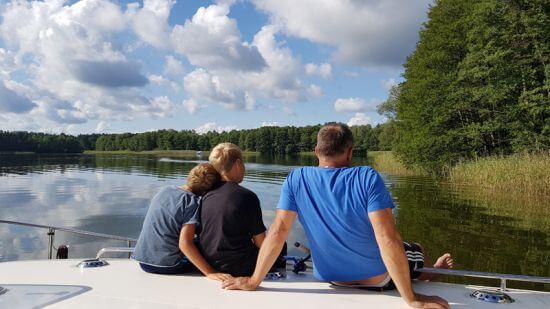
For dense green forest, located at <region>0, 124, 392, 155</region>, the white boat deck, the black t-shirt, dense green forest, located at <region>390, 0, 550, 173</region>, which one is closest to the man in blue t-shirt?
the white boat deck

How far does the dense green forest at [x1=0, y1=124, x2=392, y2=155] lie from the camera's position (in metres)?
106

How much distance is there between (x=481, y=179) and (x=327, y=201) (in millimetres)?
18164

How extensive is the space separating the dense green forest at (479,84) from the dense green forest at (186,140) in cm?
6145

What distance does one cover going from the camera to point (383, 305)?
2.48 meters

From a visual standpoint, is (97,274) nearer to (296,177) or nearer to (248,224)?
(248,224)

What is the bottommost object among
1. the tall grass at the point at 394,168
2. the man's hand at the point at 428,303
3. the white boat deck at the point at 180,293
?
the white boat deck at the point at 180,293

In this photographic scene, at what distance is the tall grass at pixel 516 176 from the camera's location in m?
14.6

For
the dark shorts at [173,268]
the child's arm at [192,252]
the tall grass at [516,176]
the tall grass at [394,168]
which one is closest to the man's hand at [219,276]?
the child's arm at [192,252]

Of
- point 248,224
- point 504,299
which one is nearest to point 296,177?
point 248,224

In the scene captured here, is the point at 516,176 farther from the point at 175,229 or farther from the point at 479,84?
the point at 175,229

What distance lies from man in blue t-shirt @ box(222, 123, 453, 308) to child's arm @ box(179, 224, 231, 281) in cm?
29

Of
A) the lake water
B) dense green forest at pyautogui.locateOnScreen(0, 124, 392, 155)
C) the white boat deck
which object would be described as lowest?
the lake water

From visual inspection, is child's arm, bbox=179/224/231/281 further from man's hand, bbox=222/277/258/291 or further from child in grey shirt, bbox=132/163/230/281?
man's hand, bbox=222/277/258/291

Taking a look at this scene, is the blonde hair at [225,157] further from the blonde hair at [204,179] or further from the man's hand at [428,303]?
the man's hand at [428,303]
